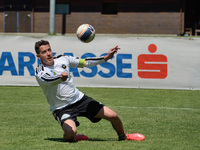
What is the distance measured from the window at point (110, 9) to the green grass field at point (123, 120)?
2868 centimetres

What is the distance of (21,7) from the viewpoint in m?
44.8

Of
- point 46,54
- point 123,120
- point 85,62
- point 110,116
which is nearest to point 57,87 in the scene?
point 46,54

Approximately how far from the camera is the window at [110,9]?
43.6 metres

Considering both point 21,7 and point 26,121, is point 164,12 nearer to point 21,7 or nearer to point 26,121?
point 21,7

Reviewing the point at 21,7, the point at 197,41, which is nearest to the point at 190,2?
the point at 21,7

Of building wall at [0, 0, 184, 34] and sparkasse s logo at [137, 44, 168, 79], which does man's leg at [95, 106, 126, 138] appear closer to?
sparkasse s logo at [137, 44, 168, 79]

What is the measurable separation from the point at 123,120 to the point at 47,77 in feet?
10.6

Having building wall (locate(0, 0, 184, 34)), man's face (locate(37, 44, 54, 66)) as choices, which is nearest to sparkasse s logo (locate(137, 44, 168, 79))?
man's face (locate(37, 44, 54, 66))

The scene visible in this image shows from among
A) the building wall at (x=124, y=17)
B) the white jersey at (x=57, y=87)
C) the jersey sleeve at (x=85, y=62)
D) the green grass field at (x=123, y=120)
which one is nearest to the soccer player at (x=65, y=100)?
the white jersey at (x=57, y=87)

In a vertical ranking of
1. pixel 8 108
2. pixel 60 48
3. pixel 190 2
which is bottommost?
pixel 8 108

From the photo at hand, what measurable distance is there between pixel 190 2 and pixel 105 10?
8.71 metres

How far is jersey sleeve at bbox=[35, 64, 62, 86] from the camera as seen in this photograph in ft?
23.7

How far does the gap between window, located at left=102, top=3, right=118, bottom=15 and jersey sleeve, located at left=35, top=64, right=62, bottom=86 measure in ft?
120

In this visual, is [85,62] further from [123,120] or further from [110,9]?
[110,9]
